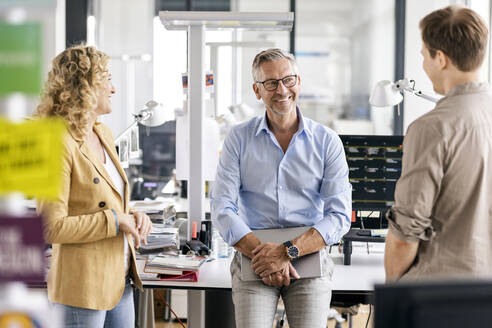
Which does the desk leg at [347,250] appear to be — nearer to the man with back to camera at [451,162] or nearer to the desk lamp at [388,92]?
the desk lamp at [388,92]

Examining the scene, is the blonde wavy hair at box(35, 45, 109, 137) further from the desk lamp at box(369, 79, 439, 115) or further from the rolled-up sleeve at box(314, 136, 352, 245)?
the desk lamp at box(369, 79, 439, 115)

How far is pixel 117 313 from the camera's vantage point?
80.4 inches

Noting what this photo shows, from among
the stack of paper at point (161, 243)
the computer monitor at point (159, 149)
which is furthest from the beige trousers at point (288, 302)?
the computer monitor at point (159, 149)

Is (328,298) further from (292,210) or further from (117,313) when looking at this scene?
(117,313)

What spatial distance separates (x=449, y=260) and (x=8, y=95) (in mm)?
1236

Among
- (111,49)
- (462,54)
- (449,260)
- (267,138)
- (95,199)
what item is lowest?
(449,260)

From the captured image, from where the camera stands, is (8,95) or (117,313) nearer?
(8,95)

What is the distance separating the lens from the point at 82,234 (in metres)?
1.81

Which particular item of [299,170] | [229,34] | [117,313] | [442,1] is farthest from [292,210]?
[229,34]

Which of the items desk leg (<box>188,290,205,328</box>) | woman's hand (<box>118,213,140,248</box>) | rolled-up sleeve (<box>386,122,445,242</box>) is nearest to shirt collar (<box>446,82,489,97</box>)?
rolled-up sleeve (<box>386,122,445,242</box>)

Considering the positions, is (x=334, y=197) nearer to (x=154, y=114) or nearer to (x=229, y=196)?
(x=229, y=196)

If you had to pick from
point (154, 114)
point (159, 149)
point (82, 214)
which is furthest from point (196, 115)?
point (159, 149)

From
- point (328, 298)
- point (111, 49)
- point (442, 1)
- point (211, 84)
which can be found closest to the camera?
point (328, 298)

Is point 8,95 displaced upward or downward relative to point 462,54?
downward
